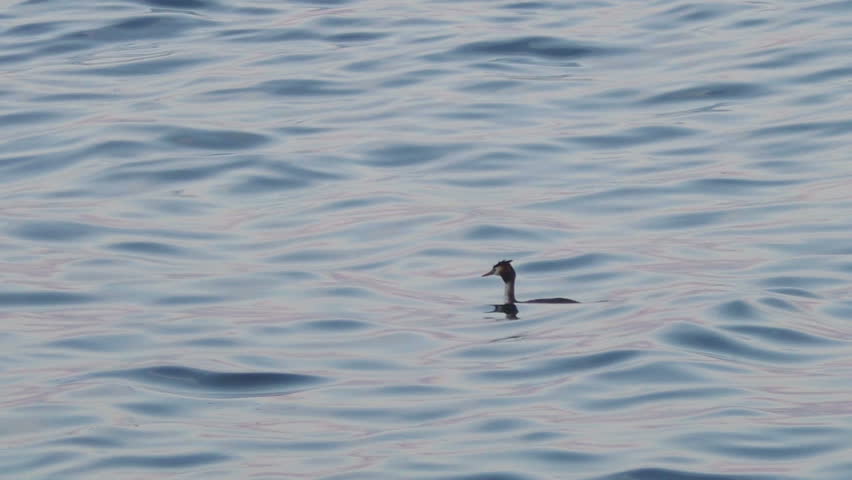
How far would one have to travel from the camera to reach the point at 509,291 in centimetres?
1215

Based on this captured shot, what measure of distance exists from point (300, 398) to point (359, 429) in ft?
2.28

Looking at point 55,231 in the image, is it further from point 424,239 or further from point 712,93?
point 712,93

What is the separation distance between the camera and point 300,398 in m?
10.2

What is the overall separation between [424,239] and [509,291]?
1.70 metres

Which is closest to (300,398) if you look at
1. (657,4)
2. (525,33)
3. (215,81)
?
(215,81)

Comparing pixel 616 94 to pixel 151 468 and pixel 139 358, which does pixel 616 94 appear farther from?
pixel 151 468

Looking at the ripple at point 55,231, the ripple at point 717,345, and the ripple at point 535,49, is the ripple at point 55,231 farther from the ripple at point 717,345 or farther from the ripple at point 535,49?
the ripple at point 535,49

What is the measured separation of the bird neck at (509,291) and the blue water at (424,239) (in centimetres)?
9

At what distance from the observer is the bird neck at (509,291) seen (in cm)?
1212

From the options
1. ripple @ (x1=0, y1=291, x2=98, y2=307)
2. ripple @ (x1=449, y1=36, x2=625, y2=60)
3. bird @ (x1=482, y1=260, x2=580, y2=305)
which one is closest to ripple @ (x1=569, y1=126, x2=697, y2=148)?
ripple @ (x1=449, y1=36, x2=625, y2=60)

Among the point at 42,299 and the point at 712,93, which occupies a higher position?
the point at 712,93

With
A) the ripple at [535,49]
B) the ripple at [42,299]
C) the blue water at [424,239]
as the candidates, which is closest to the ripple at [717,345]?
the blue water at [424,239]

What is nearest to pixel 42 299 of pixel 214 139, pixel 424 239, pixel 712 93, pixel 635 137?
pixel 424 239

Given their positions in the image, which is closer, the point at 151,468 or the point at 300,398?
the point at 151,468
